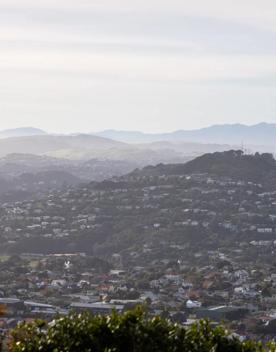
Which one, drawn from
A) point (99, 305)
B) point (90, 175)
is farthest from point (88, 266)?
point (90, 175)

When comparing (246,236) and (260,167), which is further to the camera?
(260,167)

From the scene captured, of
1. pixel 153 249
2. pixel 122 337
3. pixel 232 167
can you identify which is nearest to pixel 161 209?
pixel 153 249

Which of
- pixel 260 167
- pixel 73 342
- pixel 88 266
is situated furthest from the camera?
pixel 260 167

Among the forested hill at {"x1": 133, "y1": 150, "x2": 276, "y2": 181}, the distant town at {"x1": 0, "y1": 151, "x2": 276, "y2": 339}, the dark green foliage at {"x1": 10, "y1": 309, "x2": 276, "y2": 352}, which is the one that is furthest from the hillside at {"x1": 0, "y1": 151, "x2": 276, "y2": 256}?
the dark green foliage at {"x1": 10, "y1": 309, "x2": 276, "y2": 352}

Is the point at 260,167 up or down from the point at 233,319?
up

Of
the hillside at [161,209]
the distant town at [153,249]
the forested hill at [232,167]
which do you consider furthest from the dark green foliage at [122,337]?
the forested hill at [232,167]

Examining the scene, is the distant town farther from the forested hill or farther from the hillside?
the forested hill

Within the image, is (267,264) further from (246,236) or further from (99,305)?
(99,305)
